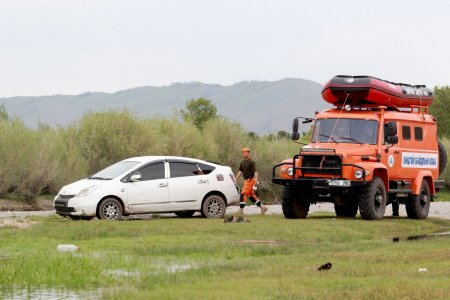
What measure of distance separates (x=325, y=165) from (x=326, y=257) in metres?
10.5

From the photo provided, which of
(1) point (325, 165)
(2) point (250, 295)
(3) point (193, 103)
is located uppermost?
(3) point (193, 103)

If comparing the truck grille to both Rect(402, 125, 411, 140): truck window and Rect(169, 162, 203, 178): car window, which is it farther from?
Rect(169, 162, 203, 178): car window

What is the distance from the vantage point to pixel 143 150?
52.3 meters

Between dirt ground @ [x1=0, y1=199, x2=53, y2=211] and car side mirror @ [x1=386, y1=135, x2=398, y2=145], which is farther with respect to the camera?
dirt ground @ [x1=0, y1=199, x2=53, y2=211]

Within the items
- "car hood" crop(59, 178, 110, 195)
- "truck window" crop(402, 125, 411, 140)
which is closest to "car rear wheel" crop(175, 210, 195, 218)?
"car hood" crop(59, 178, 110, 195)

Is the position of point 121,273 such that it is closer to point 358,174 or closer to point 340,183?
point 340,183

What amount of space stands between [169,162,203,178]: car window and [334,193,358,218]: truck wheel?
12.8 ft

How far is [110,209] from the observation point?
25.8 m

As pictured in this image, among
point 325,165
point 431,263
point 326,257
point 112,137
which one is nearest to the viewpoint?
point 431,263

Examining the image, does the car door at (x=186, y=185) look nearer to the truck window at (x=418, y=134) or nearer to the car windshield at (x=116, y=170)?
the car windshield at (x=116, y=170)

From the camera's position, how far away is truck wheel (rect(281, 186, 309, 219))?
28125 millimetres

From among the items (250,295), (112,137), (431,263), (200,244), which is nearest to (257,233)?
(200,244)

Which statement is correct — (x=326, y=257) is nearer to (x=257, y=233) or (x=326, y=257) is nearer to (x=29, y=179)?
(x=257, y=233)

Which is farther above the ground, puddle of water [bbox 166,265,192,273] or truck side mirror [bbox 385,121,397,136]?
truck side mirror [bbox 385,121,397,136]
